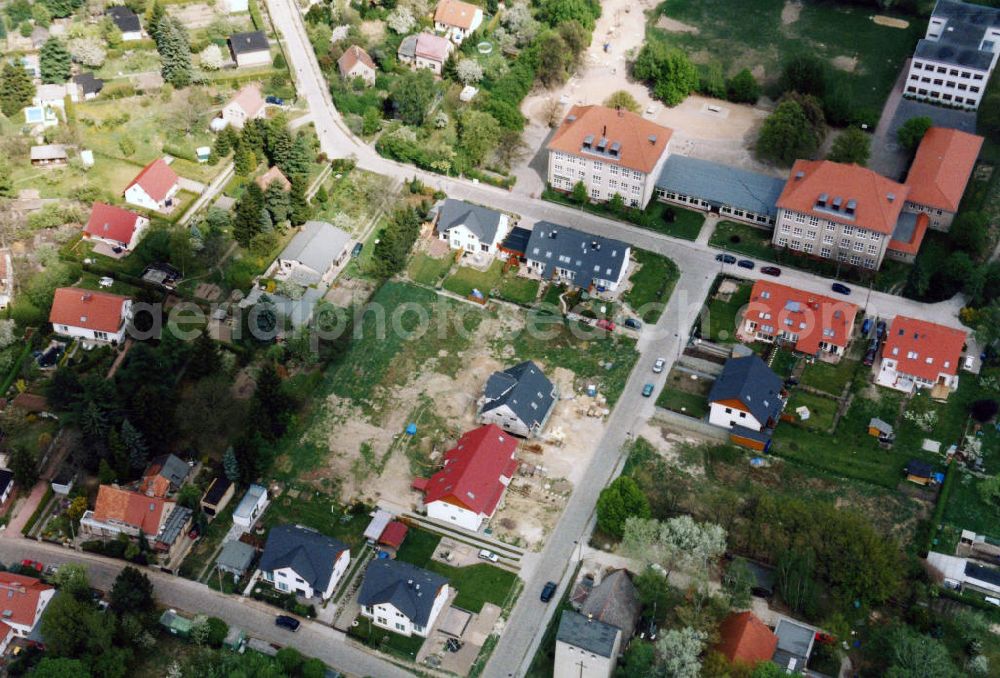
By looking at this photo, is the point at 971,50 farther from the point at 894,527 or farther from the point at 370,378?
the point at 370,378

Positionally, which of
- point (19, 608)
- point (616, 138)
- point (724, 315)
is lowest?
point (19, 608)

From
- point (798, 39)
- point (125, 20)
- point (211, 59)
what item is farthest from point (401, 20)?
point (798, 39)

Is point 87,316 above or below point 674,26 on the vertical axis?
below

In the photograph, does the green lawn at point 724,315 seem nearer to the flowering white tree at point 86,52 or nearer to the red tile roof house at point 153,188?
the red tile roof house at point 153,188

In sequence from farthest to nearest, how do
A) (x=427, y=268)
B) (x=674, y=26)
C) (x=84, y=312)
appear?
(x=674, y=26) → (x=427, y=268) → (x=84, y=312)

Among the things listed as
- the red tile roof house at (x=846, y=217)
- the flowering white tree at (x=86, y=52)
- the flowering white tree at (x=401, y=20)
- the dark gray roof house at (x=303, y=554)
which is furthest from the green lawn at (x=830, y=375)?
the flowering white tree at (x=86, y=52)

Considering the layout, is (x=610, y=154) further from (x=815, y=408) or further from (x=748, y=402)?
(x=815, y=408)
